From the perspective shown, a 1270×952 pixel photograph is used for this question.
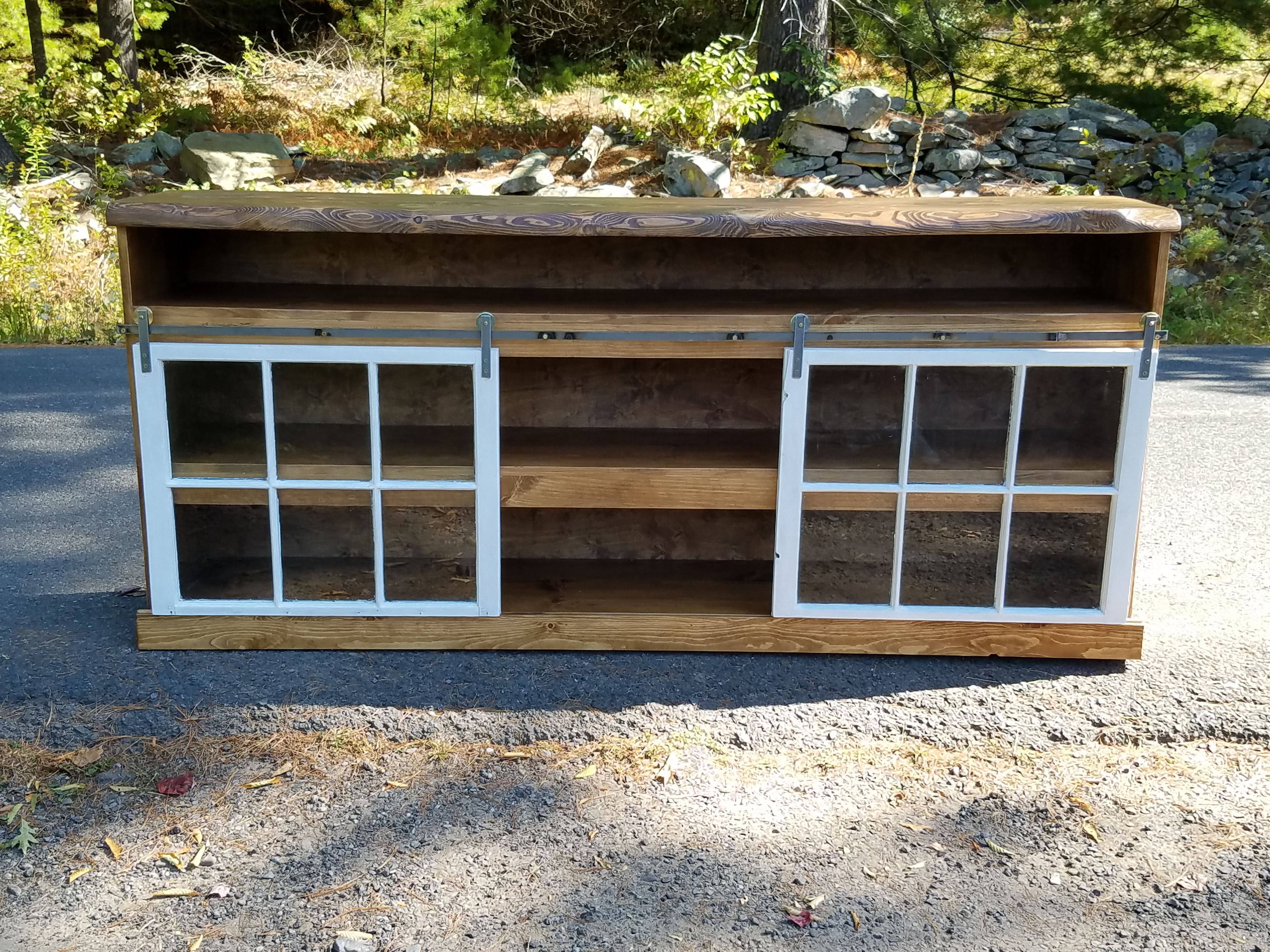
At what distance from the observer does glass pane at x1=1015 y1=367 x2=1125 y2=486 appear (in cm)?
298

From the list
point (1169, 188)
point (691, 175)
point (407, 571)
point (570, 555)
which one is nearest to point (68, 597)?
point (407, 571)

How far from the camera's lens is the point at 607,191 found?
9.63m

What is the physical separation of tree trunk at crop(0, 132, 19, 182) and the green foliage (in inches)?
213

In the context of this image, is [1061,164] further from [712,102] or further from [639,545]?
[639,545]

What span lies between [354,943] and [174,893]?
1.39ft

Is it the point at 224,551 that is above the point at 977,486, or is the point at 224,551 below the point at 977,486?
below

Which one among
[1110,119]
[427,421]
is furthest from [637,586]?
[1110,119]

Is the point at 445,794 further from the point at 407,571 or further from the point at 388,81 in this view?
the point at 388,81

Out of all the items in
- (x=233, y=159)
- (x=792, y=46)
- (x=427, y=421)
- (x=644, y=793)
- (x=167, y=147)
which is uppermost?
(x=792, y=46)

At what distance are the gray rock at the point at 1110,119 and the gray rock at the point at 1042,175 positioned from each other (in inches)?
27.9

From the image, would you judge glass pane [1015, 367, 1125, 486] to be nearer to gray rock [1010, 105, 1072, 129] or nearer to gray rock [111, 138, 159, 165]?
gray rock [1010, 105, 1072, 129]

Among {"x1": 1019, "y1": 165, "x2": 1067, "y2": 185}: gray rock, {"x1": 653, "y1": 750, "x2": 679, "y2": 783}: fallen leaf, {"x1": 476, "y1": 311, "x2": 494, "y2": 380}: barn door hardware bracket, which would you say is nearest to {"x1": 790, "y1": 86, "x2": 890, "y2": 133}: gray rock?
{"x1": 1019, "y1": 165, "x2": 1067, "y2": 185}: gray rock

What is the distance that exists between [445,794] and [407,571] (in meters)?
0.79

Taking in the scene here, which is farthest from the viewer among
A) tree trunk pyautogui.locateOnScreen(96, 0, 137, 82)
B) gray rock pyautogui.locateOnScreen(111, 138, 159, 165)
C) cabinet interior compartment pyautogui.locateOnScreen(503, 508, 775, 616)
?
tree trunk pyautogui.locateOnScreen(96, 0, 137, 82)
